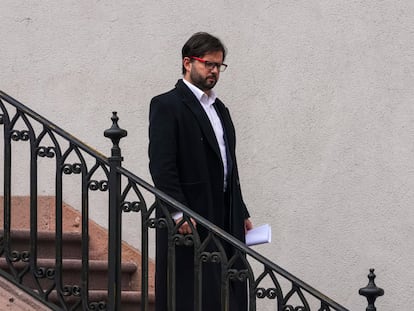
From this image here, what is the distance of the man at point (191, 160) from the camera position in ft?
23.0

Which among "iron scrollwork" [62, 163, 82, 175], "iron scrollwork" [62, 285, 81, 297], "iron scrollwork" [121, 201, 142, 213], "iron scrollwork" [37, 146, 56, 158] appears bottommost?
"iron scrollwork" [62, 285, 81, 297]

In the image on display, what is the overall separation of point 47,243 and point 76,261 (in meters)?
0.34

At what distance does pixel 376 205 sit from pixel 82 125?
1.85 meters

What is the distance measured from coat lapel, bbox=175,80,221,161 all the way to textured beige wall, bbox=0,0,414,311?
5.61 feet

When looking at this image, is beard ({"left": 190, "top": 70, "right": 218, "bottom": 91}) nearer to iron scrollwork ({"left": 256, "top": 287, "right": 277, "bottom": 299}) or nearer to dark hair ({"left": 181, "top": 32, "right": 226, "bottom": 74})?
dark hair ({"left": 181, "top": 32, "right": 226, "bottom": 74})

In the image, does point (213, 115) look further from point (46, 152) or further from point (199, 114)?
point (46, 152)

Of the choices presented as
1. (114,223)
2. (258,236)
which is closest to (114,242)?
(114,223)

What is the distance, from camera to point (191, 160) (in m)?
7.08

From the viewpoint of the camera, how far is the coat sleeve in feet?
22.9

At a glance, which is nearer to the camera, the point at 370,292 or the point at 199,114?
the point at 370,292

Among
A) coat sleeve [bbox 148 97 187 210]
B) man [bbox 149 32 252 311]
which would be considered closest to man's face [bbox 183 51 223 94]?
man [bbox 149 32 252 311]

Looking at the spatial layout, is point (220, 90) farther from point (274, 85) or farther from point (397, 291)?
point (397, 291)

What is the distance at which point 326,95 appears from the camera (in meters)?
8.80

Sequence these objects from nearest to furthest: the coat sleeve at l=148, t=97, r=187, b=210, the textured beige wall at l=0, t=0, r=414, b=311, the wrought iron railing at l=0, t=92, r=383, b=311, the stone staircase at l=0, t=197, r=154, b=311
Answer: the wrought iron railing at l=0, t=92, r=383, b=311, the coat sleeve at l=148, t=97, r=187, b=210, the stone staircase at l=0, t=197, r=154, b=311, the textured beige wall at l=0, t=0, r=414, b=311
